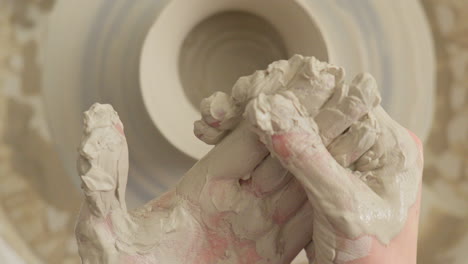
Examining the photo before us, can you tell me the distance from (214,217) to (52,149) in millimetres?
840

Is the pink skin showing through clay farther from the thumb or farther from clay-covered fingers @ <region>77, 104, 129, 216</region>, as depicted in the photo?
clay-covered fingers @ <region>77, 104, 129, 216</region>

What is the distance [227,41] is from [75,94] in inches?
16.1

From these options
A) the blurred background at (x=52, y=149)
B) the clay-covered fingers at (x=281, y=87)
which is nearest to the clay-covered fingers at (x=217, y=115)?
the clay-covered fingers at (x=281, y=87)

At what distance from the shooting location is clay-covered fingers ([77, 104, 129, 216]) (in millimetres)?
493

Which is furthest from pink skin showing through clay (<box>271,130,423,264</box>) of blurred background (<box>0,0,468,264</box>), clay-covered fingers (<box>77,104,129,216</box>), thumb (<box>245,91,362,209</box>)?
blurred background (<box>0,0,468,264</box>)

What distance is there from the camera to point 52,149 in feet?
4.19

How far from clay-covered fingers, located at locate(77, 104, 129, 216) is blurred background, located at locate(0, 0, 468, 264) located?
808 millimetres

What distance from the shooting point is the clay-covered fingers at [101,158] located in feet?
1.62

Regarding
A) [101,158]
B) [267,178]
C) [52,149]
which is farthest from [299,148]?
[52,149]

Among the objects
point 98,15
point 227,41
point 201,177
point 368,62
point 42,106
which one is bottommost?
point 368,62

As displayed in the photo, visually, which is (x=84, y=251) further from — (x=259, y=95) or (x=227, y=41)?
(x=227, y=41)

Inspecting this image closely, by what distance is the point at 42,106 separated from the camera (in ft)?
4.20

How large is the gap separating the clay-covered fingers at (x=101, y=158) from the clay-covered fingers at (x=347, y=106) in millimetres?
217

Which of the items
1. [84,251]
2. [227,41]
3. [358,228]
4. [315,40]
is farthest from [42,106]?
[358,228]
